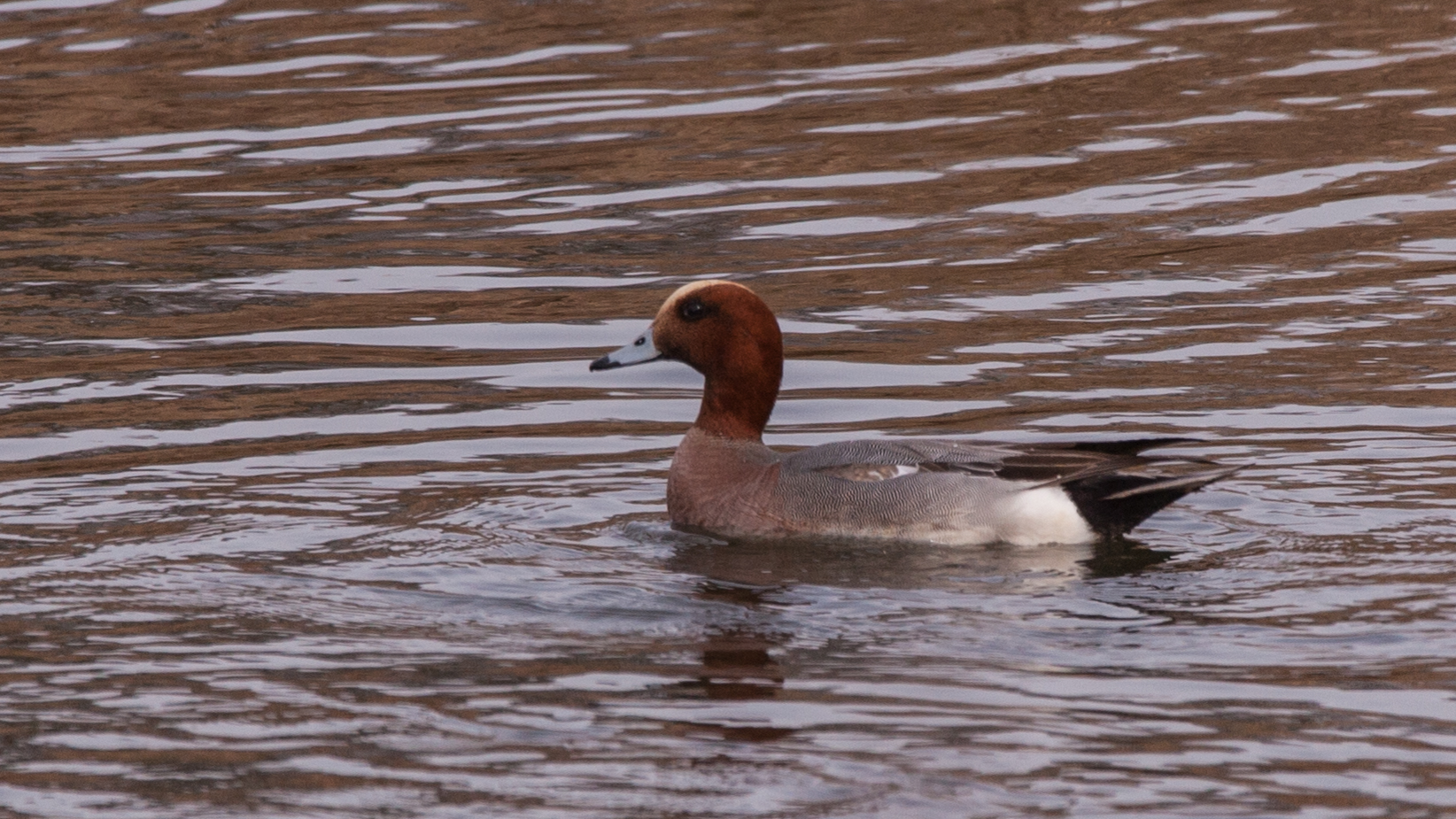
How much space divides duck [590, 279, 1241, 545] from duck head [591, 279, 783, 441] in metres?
0.17

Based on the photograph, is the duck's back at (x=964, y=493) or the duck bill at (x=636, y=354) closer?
the duck's back at (x=964, y=493)

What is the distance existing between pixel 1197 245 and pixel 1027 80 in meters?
3.73

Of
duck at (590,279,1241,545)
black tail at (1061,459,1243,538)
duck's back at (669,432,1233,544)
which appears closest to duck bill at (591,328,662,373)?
duck at (590,279,1241,545)

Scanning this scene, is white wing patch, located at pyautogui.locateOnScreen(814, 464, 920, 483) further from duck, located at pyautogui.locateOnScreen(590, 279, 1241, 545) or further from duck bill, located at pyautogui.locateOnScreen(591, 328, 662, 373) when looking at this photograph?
duck bill, located at pyautogui.locateOnScreen(591, 328, 662, 373)

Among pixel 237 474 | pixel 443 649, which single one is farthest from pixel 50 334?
pixel 443 649

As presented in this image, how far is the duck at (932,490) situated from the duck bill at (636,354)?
1.31 ft

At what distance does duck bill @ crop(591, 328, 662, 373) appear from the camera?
25.5 feet

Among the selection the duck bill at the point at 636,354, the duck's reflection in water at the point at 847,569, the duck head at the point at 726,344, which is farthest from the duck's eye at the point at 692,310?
the duck's reflection in water at the point at 847,569

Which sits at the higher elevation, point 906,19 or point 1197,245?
point 906,19

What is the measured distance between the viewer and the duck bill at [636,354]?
778 cm

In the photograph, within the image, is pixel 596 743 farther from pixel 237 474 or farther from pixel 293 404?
pixel 293 404

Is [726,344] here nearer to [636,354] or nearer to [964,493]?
[636,354]

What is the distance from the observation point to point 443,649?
590cm

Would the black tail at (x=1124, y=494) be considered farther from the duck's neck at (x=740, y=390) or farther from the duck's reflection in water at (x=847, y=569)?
the duck's neck at (x=740, y=390)
